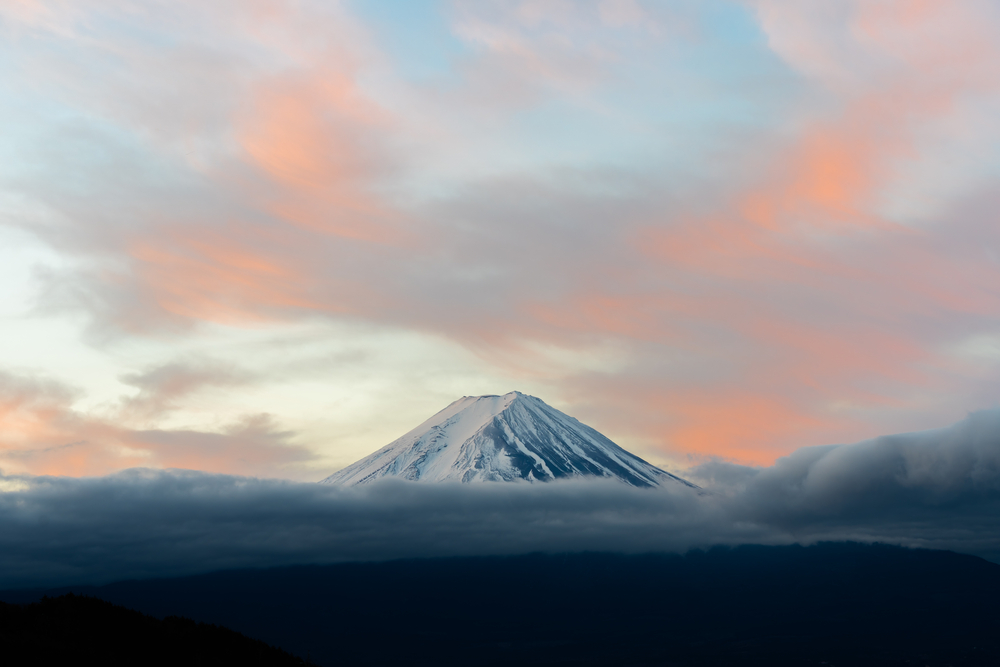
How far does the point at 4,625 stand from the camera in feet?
152

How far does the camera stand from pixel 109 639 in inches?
1892

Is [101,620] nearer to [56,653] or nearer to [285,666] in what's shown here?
[56,653]

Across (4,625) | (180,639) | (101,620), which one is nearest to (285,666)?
(180,639)

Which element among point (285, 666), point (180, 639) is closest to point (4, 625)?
point (180, 639)

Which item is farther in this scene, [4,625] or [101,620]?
[101,620]

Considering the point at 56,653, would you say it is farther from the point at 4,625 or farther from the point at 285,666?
the point at 285,666

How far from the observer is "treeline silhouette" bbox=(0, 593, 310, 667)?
4522 cm

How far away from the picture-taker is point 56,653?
148 ft

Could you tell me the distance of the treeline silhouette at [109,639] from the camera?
45.2m

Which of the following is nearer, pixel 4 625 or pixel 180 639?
pixel 4 625

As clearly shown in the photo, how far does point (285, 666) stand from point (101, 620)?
10.8 metres

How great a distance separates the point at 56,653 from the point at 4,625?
381 centimetres

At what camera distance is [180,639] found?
1948 inches

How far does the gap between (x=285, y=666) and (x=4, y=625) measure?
14.5 metres
